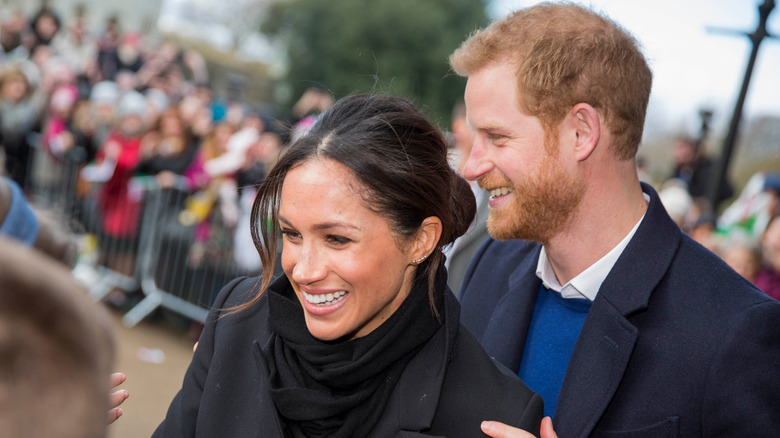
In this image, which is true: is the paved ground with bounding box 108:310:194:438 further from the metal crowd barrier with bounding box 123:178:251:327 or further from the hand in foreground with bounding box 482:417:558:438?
the hand in foreground with bounding box 482:417:558:438

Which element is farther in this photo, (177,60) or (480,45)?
(177,60)

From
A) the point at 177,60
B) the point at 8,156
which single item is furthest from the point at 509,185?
the point at 177,60

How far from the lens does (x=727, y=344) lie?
2.07 meters

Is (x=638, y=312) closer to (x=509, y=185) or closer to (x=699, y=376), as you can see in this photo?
(x=699, y=376)

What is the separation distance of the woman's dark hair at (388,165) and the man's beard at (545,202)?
0.21 metres

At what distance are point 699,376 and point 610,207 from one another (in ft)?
2.07

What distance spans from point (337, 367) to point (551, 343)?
0.81 metres

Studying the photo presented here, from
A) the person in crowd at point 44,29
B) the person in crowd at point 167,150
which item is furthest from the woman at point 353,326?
the person in crowd at point 44,29

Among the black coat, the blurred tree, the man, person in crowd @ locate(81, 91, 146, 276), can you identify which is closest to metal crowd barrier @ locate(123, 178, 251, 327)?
person in crowd @ locate(81, 91, 146, 276)

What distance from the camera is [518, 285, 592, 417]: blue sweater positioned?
8.39 feet

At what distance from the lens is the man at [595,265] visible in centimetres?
211

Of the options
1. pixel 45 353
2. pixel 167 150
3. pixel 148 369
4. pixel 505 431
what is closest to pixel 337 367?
pixel 505 431

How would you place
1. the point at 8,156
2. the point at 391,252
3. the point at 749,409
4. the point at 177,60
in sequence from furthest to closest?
the point at 177,60 < the point at 8,156 < the point at 391,252 < the point at 749,409

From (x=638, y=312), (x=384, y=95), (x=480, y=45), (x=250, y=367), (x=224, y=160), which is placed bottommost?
(x=224, y=160)
